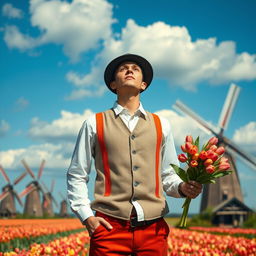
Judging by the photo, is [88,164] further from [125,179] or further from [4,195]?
[4,195]

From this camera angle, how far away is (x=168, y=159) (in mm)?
3107

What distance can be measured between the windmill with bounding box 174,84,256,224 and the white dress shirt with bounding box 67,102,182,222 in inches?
1036

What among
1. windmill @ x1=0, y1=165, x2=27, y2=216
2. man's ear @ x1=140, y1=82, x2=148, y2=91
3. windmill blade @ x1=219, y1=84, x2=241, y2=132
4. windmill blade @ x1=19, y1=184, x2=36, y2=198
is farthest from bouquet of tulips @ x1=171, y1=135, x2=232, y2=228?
windmill blade @ x1=19, y1=184, x2=36, y2=198

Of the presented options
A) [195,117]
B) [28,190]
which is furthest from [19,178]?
[195,117]

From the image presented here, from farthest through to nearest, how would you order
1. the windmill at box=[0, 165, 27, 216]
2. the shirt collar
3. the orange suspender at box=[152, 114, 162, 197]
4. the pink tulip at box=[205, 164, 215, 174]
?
the windmill at box=[0, 165, 27, 216], the shirt collar, the orange suspender at box=[152, 114, 162, 197], the pink tulip at box=[205, 164, 215, 174]

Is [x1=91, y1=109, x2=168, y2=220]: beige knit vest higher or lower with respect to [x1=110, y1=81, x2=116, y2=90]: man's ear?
lower

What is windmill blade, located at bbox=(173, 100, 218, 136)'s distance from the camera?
1222 inches

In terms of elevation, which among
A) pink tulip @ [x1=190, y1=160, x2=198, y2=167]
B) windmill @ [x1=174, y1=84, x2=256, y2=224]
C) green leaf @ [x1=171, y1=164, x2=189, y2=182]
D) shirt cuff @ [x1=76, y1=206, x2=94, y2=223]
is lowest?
shirt cuff @ [x1=76, y1=206, x2=94, y2=223]

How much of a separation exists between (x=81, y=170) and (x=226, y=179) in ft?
96.1

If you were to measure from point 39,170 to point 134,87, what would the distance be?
57.9 metres

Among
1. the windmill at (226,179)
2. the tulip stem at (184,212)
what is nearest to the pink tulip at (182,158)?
the tulip stem at (184,212)

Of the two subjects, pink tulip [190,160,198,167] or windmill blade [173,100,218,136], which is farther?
windmill blade [173,100,218,136]

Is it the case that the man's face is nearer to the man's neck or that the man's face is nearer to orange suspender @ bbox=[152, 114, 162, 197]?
the man's neck

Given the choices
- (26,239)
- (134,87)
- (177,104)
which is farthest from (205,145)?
(177,104)
